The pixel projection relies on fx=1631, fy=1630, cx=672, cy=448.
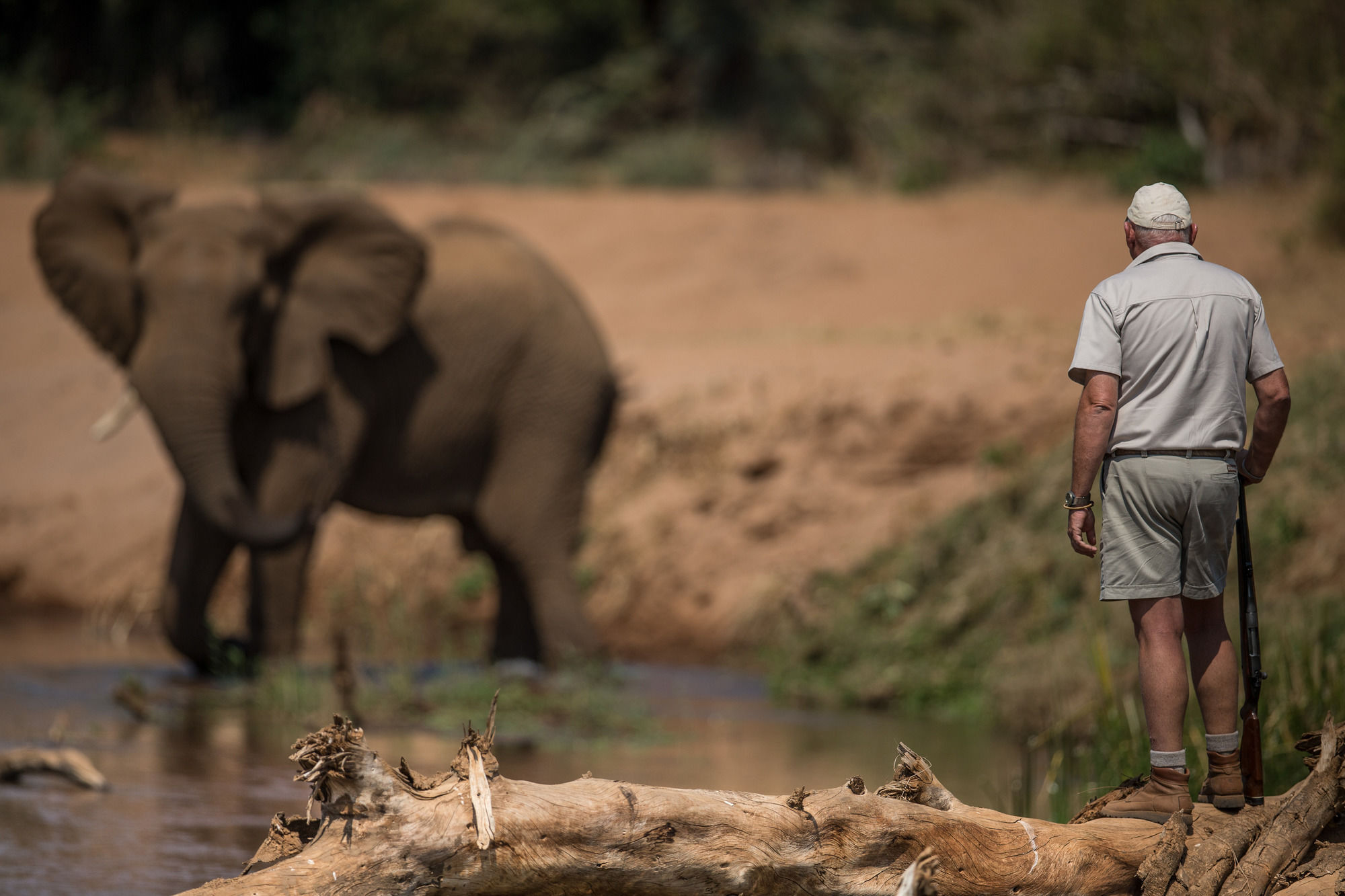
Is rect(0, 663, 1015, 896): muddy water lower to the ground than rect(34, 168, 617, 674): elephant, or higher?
lower

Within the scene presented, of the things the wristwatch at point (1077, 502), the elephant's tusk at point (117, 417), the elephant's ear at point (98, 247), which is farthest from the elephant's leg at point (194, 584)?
the wristwatch at point (1077, 502)

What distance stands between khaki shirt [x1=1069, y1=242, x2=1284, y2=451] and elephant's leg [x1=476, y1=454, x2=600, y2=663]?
8.12 metres

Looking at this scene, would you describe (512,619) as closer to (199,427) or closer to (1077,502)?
(199,427)

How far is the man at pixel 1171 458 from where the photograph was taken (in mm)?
4582

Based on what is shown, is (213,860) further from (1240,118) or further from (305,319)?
(1240,118)

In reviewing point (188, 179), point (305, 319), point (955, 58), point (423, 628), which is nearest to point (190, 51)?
point (188, 179)

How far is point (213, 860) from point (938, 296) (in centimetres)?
1861

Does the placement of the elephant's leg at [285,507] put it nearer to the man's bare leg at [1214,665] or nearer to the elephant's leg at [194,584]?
the elephant's leg at [194,584]

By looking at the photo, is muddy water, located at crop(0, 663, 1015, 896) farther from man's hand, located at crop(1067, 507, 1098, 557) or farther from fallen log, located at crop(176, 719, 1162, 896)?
man's hand, located at crop(1067, 507, 1098, 557)

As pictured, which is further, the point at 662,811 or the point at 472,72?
the point at 472,72

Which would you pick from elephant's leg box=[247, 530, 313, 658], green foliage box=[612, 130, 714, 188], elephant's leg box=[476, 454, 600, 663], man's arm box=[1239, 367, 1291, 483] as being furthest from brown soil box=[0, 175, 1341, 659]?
green foliage box=[612, 130, 714, 188]

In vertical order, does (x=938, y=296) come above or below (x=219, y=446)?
above

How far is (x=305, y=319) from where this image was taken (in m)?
11.4

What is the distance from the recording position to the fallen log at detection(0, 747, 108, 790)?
267 inches
